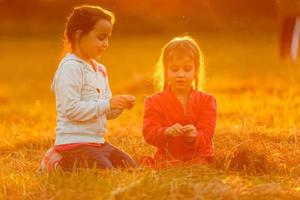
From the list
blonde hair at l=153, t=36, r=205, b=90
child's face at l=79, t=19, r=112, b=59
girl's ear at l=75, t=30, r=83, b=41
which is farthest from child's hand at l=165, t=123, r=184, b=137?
girl's ear at l=75, t=30, r=83, b=41

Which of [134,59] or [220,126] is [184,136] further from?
[134,59]

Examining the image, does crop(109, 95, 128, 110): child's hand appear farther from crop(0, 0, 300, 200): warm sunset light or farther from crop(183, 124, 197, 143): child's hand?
crop(183, 124, 197, 143): child's hand

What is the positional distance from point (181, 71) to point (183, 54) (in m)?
0.12

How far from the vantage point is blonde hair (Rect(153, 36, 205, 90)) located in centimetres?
564

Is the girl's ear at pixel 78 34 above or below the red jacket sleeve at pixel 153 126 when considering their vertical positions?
above

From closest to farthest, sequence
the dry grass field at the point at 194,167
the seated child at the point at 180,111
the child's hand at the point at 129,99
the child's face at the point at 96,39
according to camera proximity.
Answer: the dry grass field at the point at 194,167 → the child's hand at the point at 129,99 → the child's face at the point at 96,39 → the seated child at the point at 180,111

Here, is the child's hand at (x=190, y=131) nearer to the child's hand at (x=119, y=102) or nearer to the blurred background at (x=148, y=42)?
the child's hand at (x=119, y=102)

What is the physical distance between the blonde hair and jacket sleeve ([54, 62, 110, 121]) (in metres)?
0.60

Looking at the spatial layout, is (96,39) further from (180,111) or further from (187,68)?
(180,111)

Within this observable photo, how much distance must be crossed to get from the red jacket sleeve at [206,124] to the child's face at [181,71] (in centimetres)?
21

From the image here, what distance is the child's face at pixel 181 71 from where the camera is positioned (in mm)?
5590

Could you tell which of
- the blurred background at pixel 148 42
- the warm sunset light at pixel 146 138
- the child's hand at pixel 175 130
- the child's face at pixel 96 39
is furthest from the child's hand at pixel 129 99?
the blurred background at pixel 148 42

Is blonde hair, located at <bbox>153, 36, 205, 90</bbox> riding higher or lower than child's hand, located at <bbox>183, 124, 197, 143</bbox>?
higher

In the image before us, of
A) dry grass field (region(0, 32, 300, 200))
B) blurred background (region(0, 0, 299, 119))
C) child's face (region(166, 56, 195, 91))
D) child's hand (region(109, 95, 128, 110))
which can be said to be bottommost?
dry grass field (region(0, 32, 300, 200))
